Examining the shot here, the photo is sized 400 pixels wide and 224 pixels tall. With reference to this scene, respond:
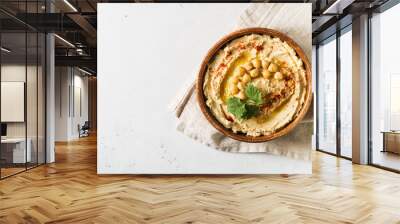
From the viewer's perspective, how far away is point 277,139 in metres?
5.79

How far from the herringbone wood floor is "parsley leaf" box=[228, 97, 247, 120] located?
999mm

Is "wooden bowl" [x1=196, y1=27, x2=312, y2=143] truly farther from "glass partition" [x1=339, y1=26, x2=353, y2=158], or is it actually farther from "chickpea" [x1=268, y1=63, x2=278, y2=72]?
"glass partition" [x1=339, y1=26, x2=353, y2=158]

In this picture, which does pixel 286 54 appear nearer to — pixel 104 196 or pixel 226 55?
pixel 226 55

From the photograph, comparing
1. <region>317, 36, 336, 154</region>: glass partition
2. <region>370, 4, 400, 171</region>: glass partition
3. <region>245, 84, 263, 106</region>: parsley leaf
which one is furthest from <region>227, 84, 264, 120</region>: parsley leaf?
<region>317, 36, 336, 154</region>: glass partition

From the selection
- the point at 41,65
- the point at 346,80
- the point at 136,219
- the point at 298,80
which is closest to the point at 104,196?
the point at 136,219

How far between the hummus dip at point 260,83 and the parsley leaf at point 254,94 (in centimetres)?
3

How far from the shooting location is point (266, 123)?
18.2 feet

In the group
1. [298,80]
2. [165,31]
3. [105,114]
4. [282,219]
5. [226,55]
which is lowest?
[282,219]

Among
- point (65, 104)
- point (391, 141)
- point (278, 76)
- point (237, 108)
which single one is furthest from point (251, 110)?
point (65, 104)

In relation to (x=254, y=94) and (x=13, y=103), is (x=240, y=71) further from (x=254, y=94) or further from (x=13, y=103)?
(x=13, y=103)

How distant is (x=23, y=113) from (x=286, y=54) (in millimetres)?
4631

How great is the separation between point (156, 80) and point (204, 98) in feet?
2.79

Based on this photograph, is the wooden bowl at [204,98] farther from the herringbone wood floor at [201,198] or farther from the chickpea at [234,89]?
the herringbone wood floor at [201,198]

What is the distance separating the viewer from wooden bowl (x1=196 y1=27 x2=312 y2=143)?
17.9 feet
